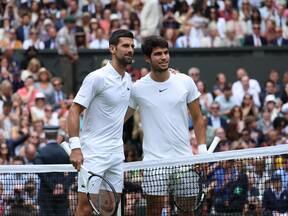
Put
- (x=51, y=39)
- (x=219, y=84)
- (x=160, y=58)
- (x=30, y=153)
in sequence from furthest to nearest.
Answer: (x=51, y=39) → (x=219, y=84) → (x=30, y=153) → (x=160, y=58)

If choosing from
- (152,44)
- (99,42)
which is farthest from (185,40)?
(152,44)

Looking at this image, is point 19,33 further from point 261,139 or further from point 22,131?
point 261,139

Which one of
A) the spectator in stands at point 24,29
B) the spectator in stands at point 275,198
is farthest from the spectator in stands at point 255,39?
the spectator in stands at point 275,198

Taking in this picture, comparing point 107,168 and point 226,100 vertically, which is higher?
point 226,100

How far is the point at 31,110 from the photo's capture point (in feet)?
72.7

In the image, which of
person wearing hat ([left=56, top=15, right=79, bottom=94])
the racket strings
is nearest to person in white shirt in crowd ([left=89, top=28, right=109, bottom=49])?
person wearing hat ([left=56, top=15, right=79, bottom=94])

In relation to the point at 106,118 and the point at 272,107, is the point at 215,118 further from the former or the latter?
the point at 106,118

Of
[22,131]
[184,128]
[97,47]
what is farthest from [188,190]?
[97,47]

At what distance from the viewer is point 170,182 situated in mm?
13469

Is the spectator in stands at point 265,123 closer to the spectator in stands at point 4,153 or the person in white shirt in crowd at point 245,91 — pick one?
the person in white shirt in crowd at point 245,91

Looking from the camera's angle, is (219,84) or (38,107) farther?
(219,84)

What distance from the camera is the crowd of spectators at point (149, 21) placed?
25.7 metres

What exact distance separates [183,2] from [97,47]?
2999 millimetres

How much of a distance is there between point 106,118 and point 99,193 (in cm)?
78
